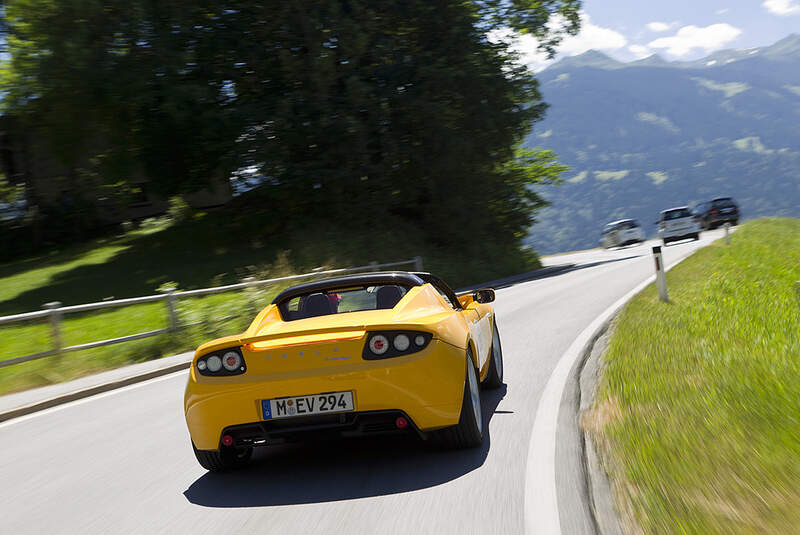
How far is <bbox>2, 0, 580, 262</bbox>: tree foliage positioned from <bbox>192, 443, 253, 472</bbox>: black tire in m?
22.1

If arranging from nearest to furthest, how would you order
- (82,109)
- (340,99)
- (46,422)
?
(46,422) → (82,109) → (340,99)

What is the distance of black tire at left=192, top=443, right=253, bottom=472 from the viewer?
517cm

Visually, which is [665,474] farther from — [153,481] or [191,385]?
[153,481]

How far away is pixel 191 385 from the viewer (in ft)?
16.6

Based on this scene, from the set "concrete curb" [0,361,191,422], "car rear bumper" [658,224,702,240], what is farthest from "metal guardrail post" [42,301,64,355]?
"car rear bumper" [658,224,702,240]

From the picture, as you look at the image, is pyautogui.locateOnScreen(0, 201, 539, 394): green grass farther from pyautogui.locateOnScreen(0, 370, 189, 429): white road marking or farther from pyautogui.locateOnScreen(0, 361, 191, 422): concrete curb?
pyautogui.locateOnScreen(0, 370, 189, 429): white road marking

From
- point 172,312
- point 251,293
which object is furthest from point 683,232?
point 172,312

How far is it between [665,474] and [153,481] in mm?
3268

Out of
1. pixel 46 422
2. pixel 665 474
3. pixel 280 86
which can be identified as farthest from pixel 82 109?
pixel 665 474

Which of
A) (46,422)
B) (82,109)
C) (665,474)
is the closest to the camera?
(665,474)

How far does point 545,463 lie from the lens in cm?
482

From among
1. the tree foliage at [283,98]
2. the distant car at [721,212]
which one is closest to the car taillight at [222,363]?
the tree foliage at [283,98]

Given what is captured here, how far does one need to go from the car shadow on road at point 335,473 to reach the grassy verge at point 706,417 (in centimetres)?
108

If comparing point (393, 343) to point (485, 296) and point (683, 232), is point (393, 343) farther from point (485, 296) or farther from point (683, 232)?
point (683, 232)
